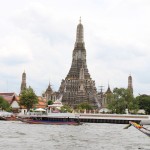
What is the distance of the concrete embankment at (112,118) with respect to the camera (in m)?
105

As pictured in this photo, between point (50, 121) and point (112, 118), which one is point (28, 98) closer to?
point (112, 118)

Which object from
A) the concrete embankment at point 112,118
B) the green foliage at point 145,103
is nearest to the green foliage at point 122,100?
the concrete embankment at point 112,118

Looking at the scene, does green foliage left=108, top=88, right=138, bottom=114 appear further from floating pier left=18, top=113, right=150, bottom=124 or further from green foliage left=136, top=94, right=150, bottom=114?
green foliage left=136, top=94, right=150, bottom=114

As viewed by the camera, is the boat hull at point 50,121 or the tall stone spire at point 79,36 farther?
the tall stone spire at point 79,36

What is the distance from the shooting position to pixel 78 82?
593 ft

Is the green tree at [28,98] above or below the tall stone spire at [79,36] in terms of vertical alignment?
below

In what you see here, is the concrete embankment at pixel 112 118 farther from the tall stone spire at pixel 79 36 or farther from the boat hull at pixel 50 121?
the tall stone spire at pixel 79 36

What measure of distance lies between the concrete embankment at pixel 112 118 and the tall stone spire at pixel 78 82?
62.7 m

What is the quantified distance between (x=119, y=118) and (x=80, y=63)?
79812 mm

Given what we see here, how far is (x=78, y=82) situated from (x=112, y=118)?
241 ft

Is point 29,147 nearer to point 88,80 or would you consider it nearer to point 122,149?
point 122,149

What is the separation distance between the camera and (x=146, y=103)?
482ft

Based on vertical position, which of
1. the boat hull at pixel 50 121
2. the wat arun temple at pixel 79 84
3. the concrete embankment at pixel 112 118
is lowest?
the boat hull at pixel 50 121

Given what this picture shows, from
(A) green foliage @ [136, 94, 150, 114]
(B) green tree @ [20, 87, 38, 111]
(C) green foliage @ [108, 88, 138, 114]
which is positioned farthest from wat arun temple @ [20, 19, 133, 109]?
(C) green foliage @ [108, 88, 138, 114]
